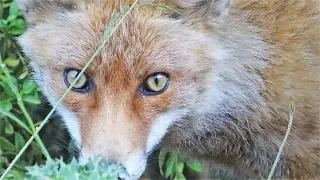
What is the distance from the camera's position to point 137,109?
10.2ft

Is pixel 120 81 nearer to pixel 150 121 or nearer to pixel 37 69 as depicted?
pixel 150 121

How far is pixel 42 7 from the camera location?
3408 millimetres

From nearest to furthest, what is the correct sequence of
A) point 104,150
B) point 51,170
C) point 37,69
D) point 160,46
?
point 51,170
point 104,150
point 160,46
point 37,69

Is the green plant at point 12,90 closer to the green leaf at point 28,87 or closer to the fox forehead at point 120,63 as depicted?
the green leaf at point 28,87

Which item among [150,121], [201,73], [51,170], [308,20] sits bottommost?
[51,170]

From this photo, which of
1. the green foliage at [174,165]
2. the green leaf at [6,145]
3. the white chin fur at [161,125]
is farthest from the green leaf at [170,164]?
the white chin fur at [161,125]

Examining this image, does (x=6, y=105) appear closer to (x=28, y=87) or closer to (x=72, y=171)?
(x=28, y=87)

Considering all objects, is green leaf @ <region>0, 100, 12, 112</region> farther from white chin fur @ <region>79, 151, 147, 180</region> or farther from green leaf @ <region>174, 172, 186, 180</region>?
white chin fur @ <region>79, 151, 147, 180</region>

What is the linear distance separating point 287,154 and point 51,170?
1.68 meters

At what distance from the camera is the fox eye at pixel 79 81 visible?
3.14m

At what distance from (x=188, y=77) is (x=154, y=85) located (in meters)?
0.19

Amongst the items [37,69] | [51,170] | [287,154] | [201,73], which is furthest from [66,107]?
[287,154]

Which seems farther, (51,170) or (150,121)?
(150,121)

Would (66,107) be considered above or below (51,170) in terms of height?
above
